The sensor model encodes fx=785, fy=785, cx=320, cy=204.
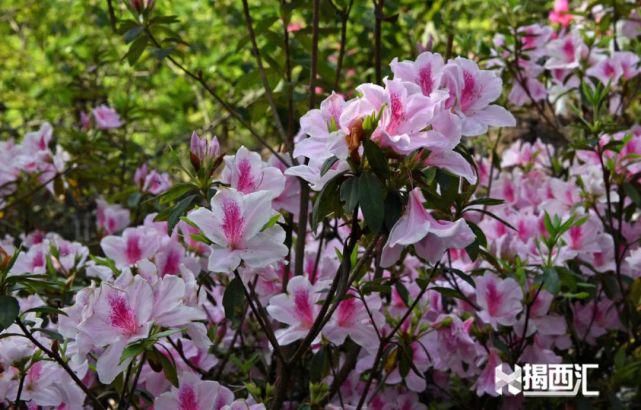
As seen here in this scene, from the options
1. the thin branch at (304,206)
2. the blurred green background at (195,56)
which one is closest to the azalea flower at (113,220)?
the blurred green background at (195,56)

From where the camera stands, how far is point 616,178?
1797mm

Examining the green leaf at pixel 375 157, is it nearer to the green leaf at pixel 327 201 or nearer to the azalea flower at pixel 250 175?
the green leaf at pixel 327 201

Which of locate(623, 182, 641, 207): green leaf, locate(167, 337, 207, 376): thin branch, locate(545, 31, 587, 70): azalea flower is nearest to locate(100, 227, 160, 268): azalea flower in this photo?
locate(167, 337, 207, 376): thin branch

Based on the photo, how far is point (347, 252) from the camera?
1.11 m

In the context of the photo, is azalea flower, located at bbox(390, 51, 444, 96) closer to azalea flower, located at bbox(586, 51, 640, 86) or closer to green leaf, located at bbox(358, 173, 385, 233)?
green leaf, located at bbox(358, 173, 385, 233)

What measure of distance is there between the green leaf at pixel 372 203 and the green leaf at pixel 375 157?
2 cm

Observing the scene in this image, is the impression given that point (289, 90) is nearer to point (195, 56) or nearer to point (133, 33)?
point (133, 33)

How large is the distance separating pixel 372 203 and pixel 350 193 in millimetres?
35

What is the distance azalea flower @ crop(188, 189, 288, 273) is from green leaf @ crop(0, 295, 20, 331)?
29cm

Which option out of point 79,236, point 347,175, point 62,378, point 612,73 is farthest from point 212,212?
point 79,236

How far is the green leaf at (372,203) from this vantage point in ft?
3.24

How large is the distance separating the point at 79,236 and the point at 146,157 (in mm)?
840

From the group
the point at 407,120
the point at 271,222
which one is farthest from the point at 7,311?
the point at 407,120

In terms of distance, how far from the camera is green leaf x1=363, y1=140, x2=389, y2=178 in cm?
100
